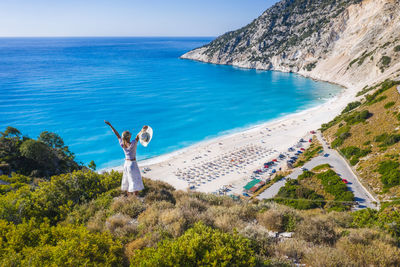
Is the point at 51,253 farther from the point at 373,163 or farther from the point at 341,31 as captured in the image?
the point at 341,31

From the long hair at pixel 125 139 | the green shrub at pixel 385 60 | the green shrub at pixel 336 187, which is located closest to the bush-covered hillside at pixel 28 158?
the long hair at pixel 125 139

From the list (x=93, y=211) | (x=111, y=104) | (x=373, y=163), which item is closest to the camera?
(x=93, y=211)

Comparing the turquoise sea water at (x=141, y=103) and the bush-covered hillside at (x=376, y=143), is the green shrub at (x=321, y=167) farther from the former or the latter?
the turquoise sea water at (x=141, y=103)

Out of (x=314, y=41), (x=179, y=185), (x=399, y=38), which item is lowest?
(x=179, y=185)

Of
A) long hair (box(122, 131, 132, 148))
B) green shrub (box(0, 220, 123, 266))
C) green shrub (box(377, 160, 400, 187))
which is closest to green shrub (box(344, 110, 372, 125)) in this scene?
green shrub (box(377, 160, 400, 187))

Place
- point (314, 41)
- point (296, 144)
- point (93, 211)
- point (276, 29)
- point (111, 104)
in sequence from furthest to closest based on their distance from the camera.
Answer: point (276, 29)
point (314, 41)
point (111, 104)
point (296, 144)
point (93, 211)

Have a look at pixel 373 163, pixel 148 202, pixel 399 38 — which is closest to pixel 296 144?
pixel 373 163
